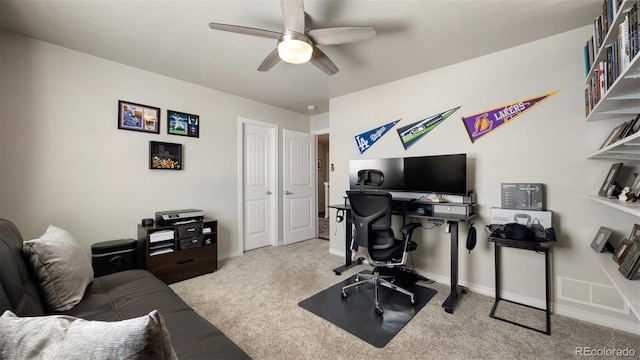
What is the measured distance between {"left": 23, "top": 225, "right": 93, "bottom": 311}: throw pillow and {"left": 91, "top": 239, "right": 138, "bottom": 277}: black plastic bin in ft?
3.45

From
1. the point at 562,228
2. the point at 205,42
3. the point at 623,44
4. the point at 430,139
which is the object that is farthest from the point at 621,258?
the point at 205,42

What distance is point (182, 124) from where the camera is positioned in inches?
128

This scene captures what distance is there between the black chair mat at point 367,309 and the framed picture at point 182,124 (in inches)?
102

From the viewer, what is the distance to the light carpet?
1.71 meters

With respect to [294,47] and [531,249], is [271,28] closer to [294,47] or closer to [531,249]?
[294,47]

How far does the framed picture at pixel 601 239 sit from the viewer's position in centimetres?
189

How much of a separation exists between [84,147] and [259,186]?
219cm

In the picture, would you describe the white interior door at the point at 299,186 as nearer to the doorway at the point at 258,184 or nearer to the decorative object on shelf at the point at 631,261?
the doorway at the point at 258,184

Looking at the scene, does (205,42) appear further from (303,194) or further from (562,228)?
(562,228)

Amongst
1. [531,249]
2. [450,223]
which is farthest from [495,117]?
[531,249]

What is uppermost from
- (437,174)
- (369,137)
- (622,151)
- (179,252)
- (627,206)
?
(369,137)

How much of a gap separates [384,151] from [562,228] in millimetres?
1898

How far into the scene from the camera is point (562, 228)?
220 centimetres

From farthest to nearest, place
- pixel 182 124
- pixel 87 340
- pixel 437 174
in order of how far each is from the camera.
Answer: pixel 182 124
pixel 437 174
pixel 87 340
